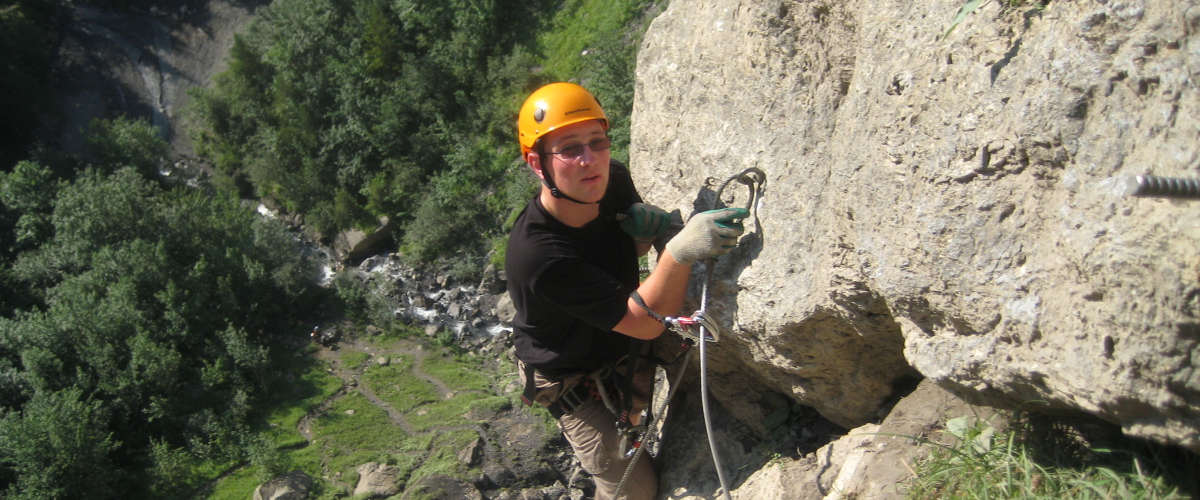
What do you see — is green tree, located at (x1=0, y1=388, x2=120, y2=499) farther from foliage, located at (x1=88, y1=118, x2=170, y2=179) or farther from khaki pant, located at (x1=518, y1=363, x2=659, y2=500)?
khaki pant, located at (x1=518, y1=363, x2=659, y2=500)

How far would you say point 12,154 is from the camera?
18906mm

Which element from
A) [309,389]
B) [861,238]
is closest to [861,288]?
[861,238]

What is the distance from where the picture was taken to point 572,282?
3.39 metres

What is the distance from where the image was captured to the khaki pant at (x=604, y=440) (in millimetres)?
4176

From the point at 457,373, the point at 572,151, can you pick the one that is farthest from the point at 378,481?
the point at 572,151

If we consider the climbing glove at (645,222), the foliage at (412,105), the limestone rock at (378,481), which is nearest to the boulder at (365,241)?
the foliage at (412,105)

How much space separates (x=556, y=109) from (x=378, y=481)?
173 inches

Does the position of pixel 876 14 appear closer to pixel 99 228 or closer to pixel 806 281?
pixel 806 281

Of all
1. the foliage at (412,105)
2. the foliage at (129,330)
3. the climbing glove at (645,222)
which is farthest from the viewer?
the foliage at (412,105)

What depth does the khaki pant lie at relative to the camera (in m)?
4.18

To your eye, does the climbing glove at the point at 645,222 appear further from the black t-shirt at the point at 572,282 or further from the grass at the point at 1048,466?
the grass at the point at 1048,466

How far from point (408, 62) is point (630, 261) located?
469 inches

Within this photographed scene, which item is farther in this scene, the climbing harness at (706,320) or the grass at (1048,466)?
the climbing harness at (706,320)

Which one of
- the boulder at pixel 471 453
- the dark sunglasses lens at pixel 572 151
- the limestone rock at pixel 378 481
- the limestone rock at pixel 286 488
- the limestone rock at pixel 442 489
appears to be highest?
the dark sunglasses lens at pixel 572 151
